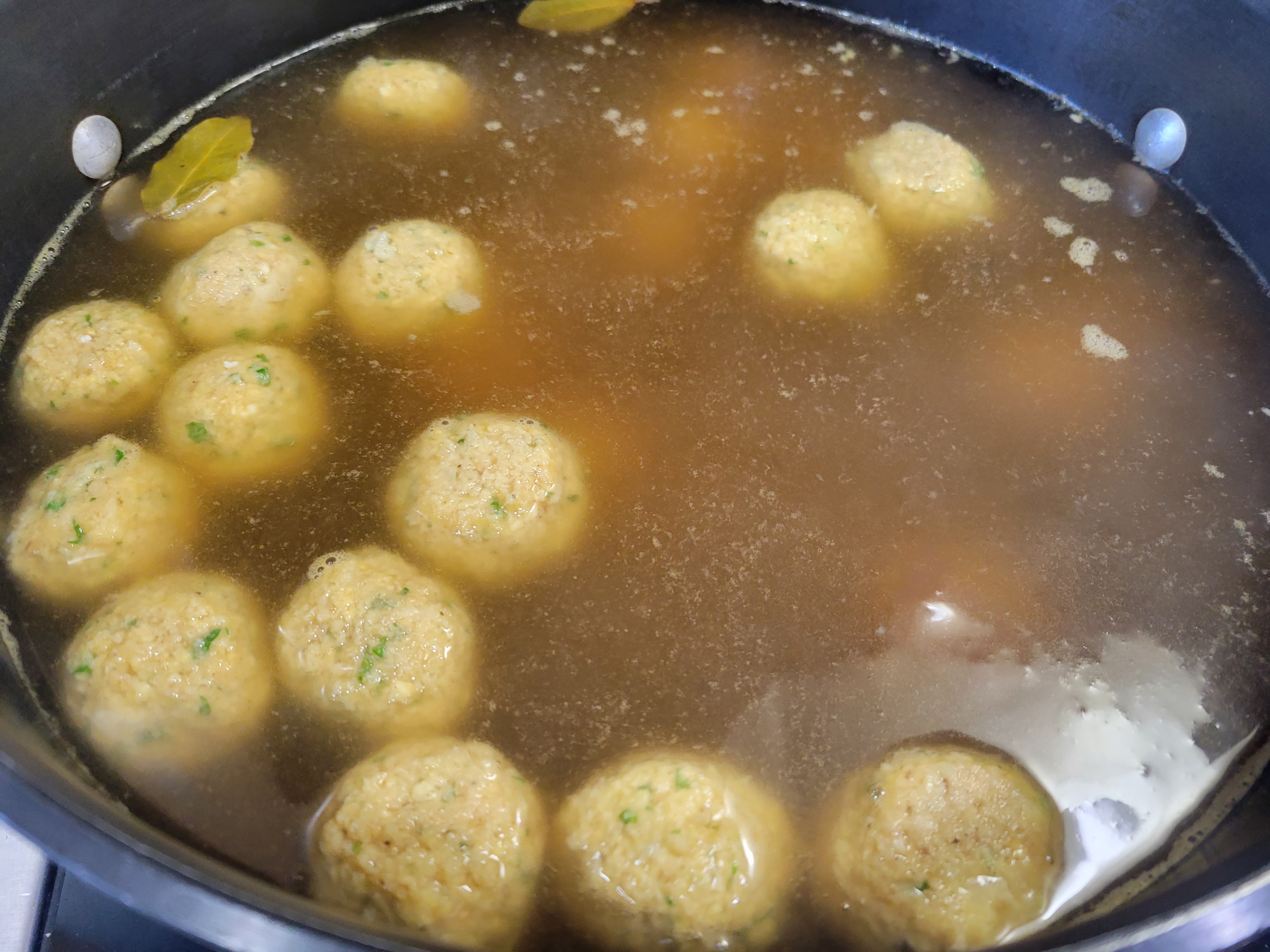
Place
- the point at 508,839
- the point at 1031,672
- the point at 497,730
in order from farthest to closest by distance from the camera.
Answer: the point at 1031,672, the point at 497,730, the point at 508,839

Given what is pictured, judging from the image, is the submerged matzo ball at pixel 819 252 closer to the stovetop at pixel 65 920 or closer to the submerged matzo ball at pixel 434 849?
the submerged matzo ball at pixel 434 849

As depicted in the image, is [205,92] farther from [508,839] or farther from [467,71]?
[508,839]

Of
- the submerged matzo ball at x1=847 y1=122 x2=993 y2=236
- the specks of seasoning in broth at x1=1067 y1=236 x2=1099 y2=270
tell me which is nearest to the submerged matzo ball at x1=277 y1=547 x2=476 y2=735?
the submerged matzo ball at x1=847 y1=122 x2=993 y2=236

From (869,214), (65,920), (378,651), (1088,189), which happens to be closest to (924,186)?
(869,214)

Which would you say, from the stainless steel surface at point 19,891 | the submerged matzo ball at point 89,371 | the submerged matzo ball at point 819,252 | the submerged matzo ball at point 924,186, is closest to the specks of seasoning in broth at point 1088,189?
the submerged matzo ball at point 924,186

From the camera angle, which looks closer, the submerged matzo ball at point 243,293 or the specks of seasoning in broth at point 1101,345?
the submerged matzo ball at point 243,293

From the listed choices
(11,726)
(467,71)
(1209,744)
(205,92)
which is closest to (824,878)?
(1209,744)

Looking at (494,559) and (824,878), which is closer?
(824,878)
